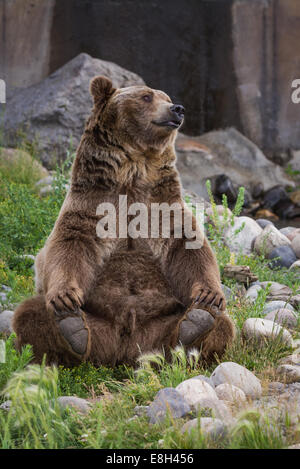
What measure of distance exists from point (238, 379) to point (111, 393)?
2.08 ft

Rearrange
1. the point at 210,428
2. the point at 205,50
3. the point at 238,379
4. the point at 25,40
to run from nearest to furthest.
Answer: the point at 210,428, the point at 238,379, the point at 25,40, the point at 205,50

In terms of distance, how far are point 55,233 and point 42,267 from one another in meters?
0.28

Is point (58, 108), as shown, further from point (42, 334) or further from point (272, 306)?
point (42, 334)

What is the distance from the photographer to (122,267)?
3.26 metres

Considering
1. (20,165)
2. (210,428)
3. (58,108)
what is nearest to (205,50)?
(58,108)

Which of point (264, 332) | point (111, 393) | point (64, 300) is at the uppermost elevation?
point (64, 300)

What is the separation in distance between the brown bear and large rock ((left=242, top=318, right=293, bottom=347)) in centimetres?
33

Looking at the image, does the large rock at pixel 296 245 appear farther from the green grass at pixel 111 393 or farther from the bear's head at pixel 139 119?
the bear's head at pixel 139 119

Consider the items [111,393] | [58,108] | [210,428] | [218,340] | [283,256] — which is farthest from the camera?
[58,108]

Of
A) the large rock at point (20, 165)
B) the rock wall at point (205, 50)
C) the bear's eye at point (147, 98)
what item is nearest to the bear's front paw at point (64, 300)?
the bear's eye at point (147, 98)

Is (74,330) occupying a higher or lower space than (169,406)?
higher

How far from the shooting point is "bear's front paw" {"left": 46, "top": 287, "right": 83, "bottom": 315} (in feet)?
9.80
